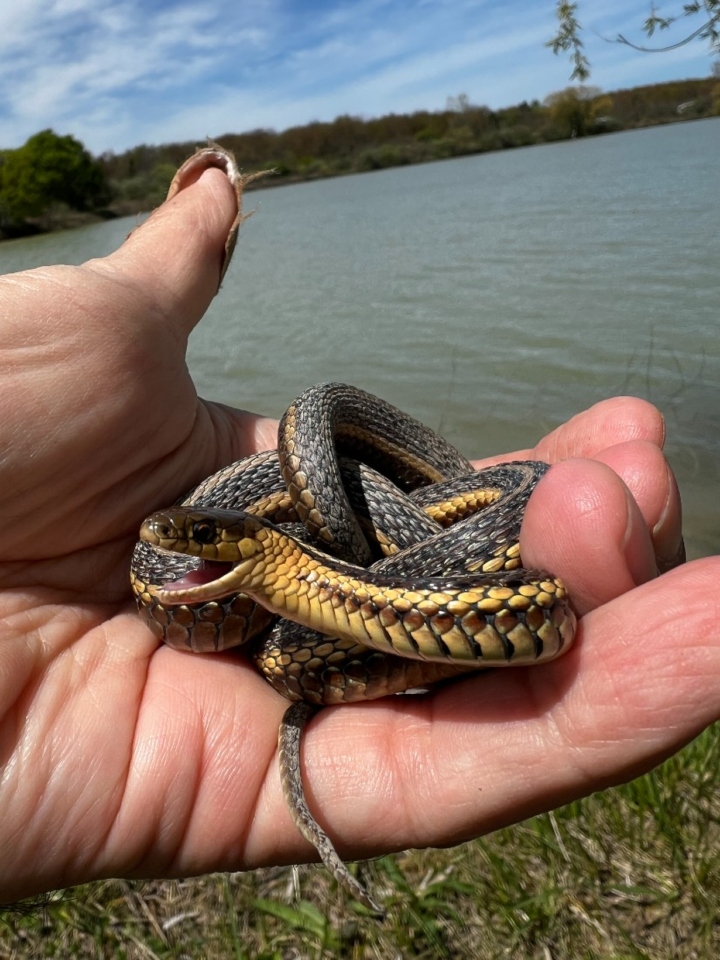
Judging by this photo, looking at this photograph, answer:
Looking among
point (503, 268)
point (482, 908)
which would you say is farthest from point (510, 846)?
point (503, 268)

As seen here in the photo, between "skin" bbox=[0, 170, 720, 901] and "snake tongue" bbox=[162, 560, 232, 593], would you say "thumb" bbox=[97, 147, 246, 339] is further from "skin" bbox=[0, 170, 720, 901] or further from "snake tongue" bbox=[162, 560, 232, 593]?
"snake tongue" bbox=[162, 560, 232, 593]

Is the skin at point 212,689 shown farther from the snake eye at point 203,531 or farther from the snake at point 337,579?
the snake eye at point 203,531

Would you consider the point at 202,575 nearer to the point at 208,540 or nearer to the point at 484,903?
the point at 208,540

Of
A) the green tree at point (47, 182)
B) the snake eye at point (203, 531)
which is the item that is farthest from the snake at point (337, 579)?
the green tree at point (47, 182)

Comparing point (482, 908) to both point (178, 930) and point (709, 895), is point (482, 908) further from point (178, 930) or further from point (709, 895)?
point (178, 930)

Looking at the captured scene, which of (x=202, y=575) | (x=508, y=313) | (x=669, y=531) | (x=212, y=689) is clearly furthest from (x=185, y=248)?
(x=508, y=313)

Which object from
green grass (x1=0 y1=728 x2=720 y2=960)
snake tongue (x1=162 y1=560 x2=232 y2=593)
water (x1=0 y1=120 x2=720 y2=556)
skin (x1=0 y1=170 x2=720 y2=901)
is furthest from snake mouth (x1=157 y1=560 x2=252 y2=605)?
water (x1=0 y1=120 x2=720 y2=556)
